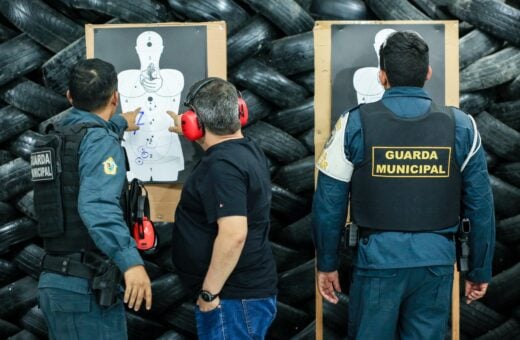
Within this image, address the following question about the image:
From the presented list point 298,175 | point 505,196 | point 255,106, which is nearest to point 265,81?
point 255,106

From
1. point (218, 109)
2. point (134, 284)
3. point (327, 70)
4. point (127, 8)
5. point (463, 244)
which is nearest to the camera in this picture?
point (134, 284)

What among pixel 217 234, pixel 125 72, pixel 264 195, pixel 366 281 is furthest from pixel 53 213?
pixel 366 281

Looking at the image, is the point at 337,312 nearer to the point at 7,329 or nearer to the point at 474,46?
the point at 474,46

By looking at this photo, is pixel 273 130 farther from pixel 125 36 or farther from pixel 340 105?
pixel 125 36

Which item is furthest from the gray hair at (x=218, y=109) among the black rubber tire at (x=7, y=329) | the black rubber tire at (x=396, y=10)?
the black rubber tire at (x=7, y=329)

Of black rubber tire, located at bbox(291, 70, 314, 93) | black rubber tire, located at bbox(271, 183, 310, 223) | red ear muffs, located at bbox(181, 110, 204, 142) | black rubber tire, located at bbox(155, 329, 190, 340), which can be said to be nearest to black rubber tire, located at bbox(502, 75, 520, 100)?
black rubber tire, located at bbox(291, 70, 314, 93)

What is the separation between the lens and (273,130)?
2270mm

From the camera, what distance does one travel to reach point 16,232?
2314 mm

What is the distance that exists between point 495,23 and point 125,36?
3.98ft

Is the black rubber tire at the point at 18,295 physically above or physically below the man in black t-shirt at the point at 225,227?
below

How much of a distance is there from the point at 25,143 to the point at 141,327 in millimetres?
753

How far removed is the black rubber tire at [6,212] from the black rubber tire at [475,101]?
159 cm

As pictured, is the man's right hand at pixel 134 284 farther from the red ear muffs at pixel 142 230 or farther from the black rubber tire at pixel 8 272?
the black rubber tire at pixel 8 272

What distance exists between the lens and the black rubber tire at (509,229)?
7.60 ft
